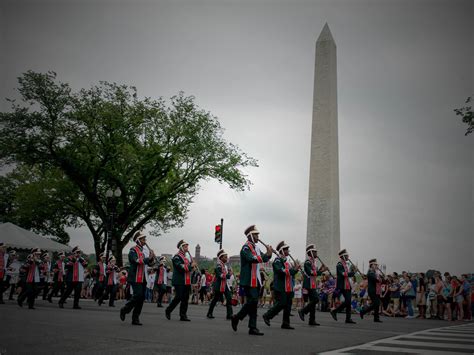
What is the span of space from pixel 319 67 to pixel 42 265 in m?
18.7

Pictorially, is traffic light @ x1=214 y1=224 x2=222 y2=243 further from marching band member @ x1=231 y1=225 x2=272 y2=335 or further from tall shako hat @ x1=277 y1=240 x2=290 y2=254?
marching band member @ x1=231 y1=225 x2=272 y2=335

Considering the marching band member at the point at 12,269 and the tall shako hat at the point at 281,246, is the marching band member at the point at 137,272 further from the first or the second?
the marching band member at the point at 12,269

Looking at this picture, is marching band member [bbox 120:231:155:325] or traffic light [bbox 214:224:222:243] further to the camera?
traffic light [bbox 214:224:222:243]

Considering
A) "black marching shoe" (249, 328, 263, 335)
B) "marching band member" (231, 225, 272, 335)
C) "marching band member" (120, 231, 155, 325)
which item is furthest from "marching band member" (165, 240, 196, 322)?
"black marching shoe" (249, 328, 263, 335)

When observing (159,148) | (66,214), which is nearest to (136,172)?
(159,148)

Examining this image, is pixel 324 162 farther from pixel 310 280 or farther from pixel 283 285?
pixel 283 285

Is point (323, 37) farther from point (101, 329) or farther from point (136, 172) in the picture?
point (101, 329)

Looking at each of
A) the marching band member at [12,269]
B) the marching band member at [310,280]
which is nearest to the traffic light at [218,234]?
the marching band member at [12,269]

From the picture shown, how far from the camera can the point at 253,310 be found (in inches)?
367

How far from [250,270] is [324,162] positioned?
1886 centimetres

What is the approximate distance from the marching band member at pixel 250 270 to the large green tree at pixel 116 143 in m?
20.1

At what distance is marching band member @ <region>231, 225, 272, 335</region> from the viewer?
31.1ft

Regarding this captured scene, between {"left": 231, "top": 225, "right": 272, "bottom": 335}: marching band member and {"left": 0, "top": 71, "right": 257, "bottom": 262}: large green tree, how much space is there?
20.1 m

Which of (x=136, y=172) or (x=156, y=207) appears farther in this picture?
(x=156, y=207)
